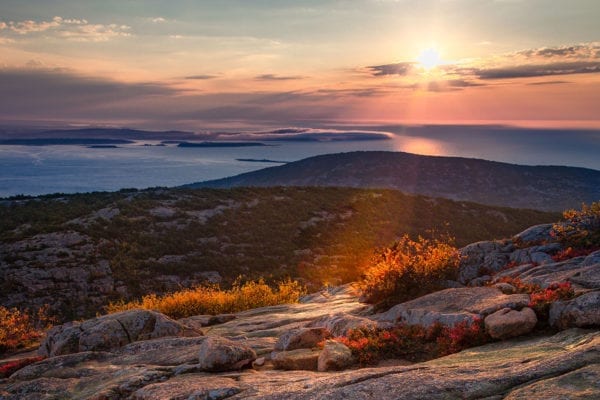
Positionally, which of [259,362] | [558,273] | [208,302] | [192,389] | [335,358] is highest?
Answer: [558,273]

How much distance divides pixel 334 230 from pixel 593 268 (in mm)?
41987

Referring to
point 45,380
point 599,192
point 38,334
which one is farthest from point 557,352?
point 599,192

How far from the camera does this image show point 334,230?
52.6 m

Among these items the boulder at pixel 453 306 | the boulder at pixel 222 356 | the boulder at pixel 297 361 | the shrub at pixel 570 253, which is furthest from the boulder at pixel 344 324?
the shrub at pixel 570 253

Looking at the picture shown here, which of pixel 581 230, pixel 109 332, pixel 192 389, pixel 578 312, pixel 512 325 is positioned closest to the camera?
pixel 192 389

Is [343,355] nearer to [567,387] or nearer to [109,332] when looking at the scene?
[567,387]

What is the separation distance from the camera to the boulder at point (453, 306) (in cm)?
984

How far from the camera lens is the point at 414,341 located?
985 centimetres

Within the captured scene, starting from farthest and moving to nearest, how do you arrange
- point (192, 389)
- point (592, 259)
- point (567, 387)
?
point (592, 259) < point (192, 389) < point (567, 387)

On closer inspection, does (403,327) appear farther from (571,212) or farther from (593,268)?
(571,212)

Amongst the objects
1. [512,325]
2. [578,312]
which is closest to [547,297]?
[578,312]

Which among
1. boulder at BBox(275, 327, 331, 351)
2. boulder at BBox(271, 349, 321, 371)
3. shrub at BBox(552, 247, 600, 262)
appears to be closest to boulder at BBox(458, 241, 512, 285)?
shrub at BBox(552, 247, 600, 262)

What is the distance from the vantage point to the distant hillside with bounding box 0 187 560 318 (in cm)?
3228

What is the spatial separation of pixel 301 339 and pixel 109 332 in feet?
18.0
